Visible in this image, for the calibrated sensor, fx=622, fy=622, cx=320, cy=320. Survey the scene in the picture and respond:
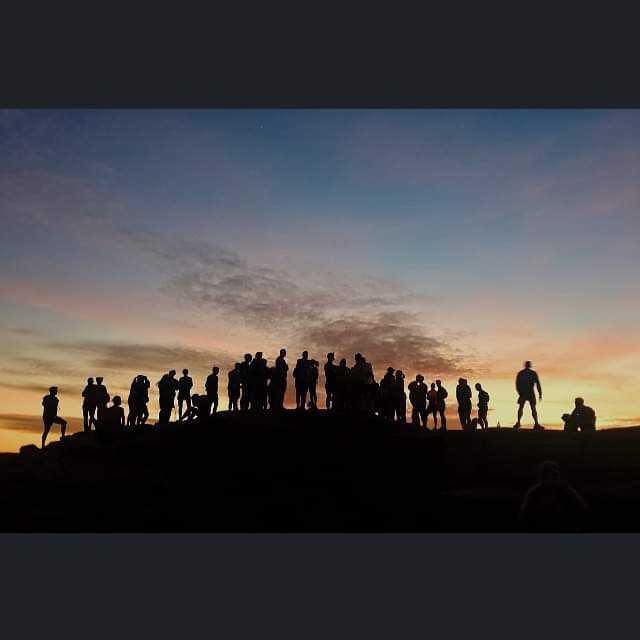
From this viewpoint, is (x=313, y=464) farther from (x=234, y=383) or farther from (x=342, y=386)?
(x=234, y=383)

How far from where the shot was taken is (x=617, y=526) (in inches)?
555

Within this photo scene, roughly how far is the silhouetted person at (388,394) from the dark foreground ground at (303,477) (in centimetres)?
150

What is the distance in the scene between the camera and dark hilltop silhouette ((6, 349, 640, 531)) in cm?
1542

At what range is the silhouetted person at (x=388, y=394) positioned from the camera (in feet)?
73.3

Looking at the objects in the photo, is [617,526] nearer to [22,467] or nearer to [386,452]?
[386,452]

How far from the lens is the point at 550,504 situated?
40.3 feet

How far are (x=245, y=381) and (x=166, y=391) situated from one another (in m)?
3.17

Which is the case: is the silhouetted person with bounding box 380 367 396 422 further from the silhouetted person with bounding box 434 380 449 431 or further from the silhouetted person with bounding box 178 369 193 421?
the silhouetted person with bounding box 178 369 193 421

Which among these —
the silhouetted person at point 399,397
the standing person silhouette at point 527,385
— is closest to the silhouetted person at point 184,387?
the silhouetted person at point 399,397

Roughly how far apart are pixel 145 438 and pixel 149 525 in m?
5.36

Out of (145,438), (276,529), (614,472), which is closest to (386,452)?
(276,529)

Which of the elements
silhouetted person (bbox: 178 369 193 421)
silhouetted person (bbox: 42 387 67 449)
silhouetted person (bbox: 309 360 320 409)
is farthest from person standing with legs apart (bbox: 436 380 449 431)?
silhouetted person (bbox: 42 387 67 449)

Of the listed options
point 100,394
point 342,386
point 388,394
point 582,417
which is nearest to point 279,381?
point 342,386

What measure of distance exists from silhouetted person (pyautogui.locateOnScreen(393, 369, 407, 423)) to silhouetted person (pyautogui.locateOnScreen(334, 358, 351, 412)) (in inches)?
71.1
